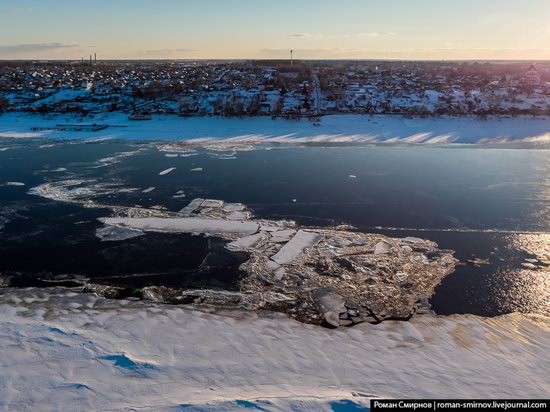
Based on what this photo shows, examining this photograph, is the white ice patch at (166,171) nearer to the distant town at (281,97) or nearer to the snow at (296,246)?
the snow at (296,246)

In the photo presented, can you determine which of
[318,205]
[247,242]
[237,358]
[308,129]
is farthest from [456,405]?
[308,129]

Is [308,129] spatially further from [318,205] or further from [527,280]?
[527,280]

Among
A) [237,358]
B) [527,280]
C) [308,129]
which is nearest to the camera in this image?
[237,358]

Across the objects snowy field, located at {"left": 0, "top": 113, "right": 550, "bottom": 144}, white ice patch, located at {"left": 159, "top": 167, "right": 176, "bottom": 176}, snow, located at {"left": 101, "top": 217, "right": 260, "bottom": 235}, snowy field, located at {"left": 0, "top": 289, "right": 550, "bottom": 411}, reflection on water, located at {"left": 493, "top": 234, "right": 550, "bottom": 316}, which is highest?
snowy field, located at {"left": 0, "top": 113, "right": 550, "bottom": 144}

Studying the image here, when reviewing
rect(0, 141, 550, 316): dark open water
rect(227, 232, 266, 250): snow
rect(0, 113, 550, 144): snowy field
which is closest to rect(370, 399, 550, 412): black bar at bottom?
rect(0, 141, 550, 316): dark open water

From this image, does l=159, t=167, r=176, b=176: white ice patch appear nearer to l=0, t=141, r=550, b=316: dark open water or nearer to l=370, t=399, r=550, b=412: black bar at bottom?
l=0, t=141, r=550, b=316: dark open water

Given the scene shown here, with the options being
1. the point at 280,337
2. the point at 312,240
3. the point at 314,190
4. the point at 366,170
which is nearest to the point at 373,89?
the point at 366,170
